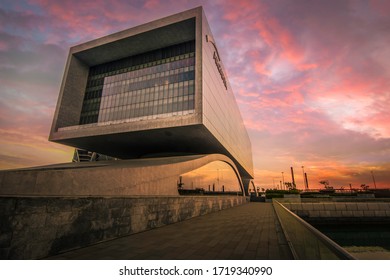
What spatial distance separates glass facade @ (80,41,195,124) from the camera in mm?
31469

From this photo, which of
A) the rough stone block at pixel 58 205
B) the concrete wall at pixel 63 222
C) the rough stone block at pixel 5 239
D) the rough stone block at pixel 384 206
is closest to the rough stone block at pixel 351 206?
the rough stone block at pixel 384 206

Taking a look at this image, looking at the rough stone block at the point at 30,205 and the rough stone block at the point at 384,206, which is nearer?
the rough stone block at the point at 30,205

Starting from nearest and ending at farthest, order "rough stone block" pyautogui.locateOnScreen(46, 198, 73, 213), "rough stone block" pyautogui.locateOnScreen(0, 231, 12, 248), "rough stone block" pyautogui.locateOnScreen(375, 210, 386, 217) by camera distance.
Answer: "rough stone block" pyautogui.locateOnScreen(0, 231, 12, 248), "rough stone block" pyautogui.locateOnScreen(46, 198, 73, 213), "rough stone block" pyautogui.locateOnScreen(375, 210, 386, 217)

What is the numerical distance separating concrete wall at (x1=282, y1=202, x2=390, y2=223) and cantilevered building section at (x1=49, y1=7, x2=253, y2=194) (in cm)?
1458

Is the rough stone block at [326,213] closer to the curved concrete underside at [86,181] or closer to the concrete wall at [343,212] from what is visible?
the concrete wall at [343,212]

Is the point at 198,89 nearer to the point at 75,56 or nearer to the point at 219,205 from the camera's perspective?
the point at 219,205

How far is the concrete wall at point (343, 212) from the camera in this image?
21.9 m

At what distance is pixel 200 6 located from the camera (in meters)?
28.8

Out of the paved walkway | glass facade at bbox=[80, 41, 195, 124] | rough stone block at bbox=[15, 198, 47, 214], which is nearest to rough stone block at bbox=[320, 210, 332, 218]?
the paved walkway

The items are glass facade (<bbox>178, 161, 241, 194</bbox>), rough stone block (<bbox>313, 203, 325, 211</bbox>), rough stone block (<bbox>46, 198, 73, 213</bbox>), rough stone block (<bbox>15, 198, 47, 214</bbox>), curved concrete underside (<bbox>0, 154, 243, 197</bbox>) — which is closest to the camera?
rough stone block (<bbox>15, 198, 47, 214</bbox>)

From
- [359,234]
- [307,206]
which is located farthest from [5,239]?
[359,234]

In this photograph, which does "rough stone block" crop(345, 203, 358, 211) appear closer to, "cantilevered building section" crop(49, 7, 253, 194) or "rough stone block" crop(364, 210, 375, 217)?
"rough stone block" crop(364, 210, 375, 217)

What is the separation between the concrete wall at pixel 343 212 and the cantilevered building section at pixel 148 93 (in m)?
14.6
